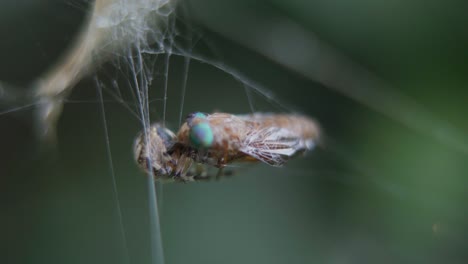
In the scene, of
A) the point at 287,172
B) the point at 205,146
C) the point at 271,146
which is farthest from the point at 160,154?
the point at 287,172

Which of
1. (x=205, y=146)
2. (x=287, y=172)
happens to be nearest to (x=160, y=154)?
(x=205, y=146)

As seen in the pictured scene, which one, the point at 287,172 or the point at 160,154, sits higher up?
the point at 287,172

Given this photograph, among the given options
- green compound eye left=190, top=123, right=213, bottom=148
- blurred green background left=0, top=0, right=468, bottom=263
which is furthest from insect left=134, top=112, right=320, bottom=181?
blurred green background left=0, top=0, right=468, bottom=263

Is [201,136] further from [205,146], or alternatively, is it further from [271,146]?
[271,146]

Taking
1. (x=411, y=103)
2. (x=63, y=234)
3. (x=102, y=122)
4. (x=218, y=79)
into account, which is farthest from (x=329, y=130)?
(x=63, y=234)

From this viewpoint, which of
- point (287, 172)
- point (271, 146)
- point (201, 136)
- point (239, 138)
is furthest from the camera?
point (287, 172)

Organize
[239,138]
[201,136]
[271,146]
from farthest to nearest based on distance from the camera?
[271,146], [239,138], [201,136]

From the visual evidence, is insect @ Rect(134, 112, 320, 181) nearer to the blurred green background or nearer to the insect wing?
the insect wing

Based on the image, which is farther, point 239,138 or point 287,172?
point 287,172

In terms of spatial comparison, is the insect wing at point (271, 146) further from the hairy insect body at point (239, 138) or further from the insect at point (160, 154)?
the insect at point (160, 154)
